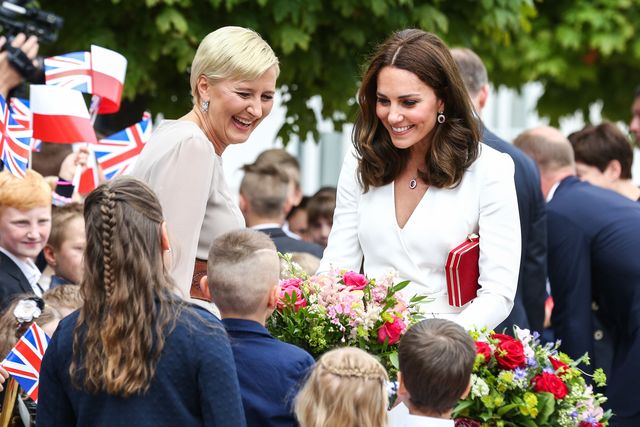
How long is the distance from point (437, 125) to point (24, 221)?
2446 millimetres

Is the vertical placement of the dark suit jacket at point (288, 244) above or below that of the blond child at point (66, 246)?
below

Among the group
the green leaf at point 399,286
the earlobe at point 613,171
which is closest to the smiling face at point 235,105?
the green leaf at point 399,286

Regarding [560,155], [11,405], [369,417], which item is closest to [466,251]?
[369,417]

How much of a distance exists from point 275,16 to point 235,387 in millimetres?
5186

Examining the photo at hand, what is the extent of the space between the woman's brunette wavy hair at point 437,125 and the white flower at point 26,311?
144cm

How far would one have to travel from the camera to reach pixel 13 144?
5.73 metres

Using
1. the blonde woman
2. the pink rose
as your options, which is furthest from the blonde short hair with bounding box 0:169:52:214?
the pink rose

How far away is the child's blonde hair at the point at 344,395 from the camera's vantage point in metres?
3.71

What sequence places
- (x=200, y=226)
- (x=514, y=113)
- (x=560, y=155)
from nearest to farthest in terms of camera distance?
(x=200, y=226) < (x=560, y=155) < (x=514, y=113)

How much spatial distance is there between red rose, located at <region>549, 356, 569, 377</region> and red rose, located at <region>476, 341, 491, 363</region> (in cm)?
25

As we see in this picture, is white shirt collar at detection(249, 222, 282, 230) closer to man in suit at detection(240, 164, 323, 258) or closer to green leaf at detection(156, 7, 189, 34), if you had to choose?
man in suit at detection(240, 164, 323, 258)

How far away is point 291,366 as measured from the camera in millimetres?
3955

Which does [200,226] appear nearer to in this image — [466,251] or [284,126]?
[466,251]

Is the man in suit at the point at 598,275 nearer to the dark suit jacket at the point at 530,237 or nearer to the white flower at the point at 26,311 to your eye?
the dark suit jacket at the point at 530,237
